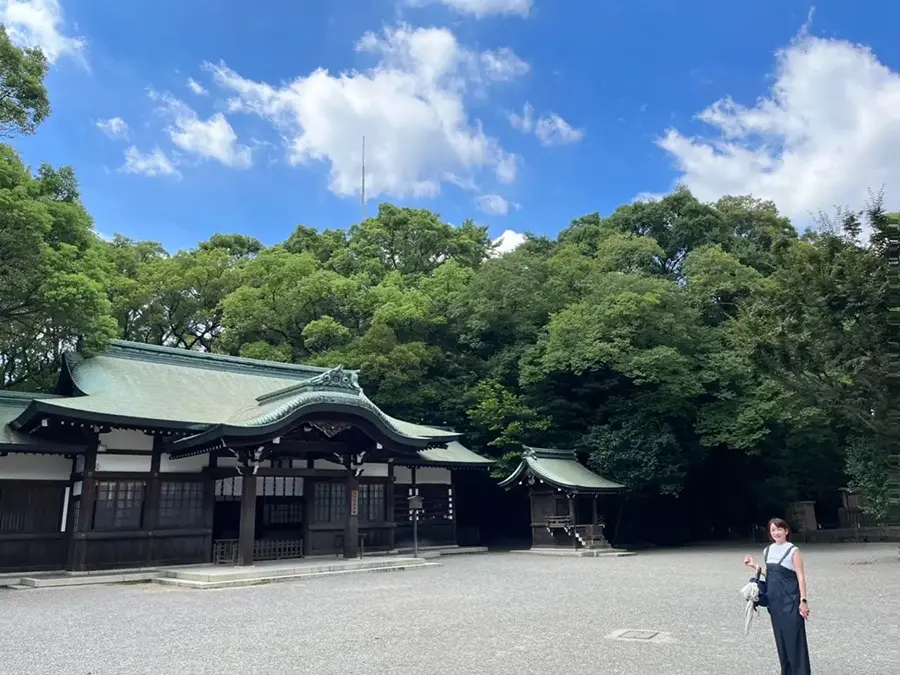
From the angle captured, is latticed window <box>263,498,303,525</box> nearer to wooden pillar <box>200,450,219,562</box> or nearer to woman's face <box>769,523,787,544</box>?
wooden pillar <box>200,450,219,562</box>

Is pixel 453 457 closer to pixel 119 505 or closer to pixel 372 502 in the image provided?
pixel 372 502

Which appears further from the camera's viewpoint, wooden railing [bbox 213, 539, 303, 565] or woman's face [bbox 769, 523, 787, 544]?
wooden railing [bbox 213, 539, 303, 565]

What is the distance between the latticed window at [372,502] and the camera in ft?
62.5

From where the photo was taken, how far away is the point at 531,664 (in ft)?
19.9

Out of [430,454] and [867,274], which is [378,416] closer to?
[430,454]

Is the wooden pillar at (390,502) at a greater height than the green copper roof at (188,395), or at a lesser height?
lesser

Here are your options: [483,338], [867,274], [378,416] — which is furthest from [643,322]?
[378,416]

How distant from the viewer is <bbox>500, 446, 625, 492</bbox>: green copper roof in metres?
20.4

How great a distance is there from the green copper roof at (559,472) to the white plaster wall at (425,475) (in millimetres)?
2007

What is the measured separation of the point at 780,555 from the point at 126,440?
14.1 m

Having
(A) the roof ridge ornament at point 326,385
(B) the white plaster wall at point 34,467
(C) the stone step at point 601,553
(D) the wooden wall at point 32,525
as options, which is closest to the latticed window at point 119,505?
(D) the wooden wall at point 32,525

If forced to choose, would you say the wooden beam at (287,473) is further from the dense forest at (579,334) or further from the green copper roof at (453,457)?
the dense forest at (579,334)

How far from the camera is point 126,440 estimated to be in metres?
15.1

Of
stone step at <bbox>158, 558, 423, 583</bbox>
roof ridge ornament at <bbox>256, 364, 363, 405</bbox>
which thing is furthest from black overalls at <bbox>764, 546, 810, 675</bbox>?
roof ridge ornament at <bbox>256, 364, 363, 405</bbox>
